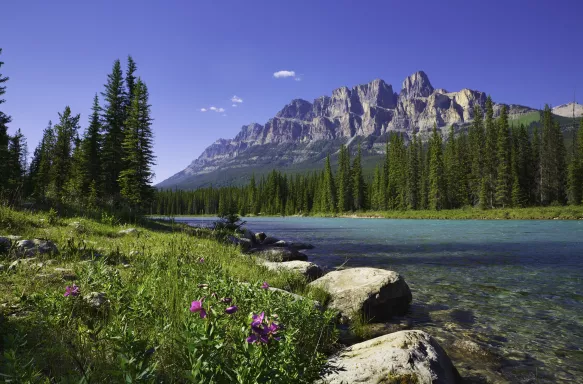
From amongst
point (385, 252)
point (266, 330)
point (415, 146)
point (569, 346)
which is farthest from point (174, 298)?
point (415, 146)

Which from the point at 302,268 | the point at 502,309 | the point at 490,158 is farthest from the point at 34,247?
the point at 490,158

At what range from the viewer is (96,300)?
389 centimetres

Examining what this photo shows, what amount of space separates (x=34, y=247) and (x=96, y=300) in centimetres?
403

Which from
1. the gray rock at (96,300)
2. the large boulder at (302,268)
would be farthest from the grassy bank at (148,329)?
the large boulder at (302,268)

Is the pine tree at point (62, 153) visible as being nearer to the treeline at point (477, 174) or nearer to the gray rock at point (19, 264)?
the treeline at point (477, 174)

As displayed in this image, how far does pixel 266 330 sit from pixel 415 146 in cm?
8632

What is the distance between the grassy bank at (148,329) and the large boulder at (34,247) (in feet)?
1.24

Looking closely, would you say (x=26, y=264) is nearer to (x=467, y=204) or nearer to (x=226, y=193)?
(x=467, y=204)

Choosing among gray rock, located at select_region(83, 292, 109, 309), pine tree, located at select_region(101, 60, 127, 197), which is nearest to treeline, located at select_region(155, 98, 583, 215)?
pine tree, located at select_region(101, 60, 127, 197)

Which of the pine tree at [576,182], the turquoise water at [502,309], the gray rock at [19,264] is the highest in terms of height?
the pine tree at [576,182]

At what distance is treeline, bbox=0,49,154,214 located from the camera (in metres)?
24.8

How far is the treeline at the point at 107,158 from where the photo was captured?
24.8 m

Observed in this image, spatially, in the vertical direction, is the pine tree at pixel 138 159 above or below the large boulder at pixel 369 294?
above

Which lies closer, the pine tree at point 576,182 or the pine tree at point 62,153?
the pine tree at point 62,153
